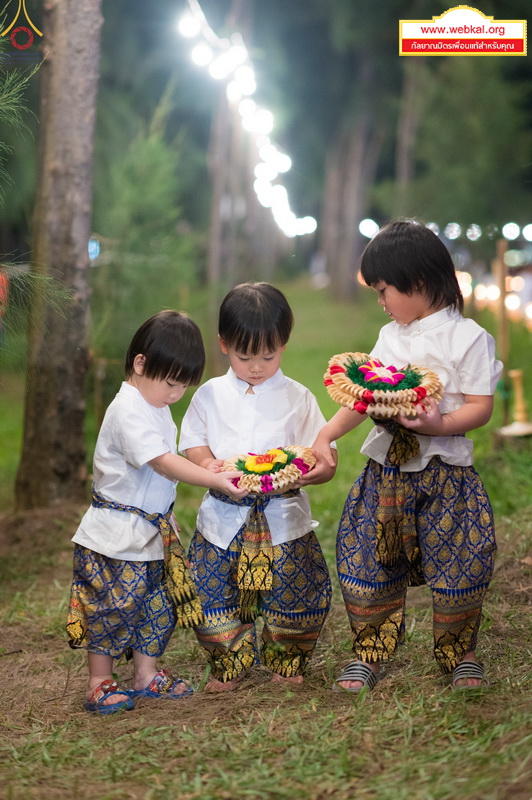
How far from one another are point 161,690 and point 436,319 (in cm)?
132

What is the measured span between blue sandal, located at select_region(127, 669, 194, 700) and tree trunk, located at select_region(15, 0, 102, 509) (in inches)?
83.6

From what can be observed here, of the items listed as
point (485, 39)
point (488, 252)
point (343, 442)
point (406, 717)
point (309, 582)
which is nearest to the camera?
point (406, 717)

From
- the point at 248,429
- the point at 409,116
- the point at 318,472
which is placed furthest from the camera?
the point at 409,116

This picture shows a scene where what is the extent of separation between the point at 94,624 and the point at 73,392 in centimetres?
215

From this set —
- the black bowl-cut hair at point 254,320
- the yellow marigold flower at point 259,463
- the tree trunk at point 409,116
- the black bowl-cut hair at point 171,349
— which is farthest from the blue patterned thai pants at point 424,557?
the tree trunk at point 409,116

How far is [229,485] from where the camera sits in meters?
2.45

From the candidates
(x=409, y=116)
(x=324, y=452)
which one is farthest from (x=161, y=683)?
(x=409, y=116)

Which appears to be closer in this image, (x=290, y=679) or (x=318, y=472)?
(x=318, y=472)

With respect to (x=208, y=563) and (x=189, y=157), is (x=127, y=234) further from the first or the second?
(x=189, y=157)

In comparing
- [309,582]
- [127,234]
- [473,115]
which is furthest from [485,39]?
[473,115]

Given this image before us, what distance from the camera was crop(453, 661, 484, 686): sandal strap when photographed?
2525 mm

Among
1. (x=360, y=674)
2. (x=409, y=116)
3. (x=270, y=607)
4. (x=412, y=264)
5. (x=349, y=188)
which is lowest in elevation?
(x=360, y=674)

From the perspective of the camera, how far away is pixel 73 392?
4.59 m

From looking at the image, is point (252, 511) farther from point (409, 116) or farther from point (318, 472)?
point (409, 116)
